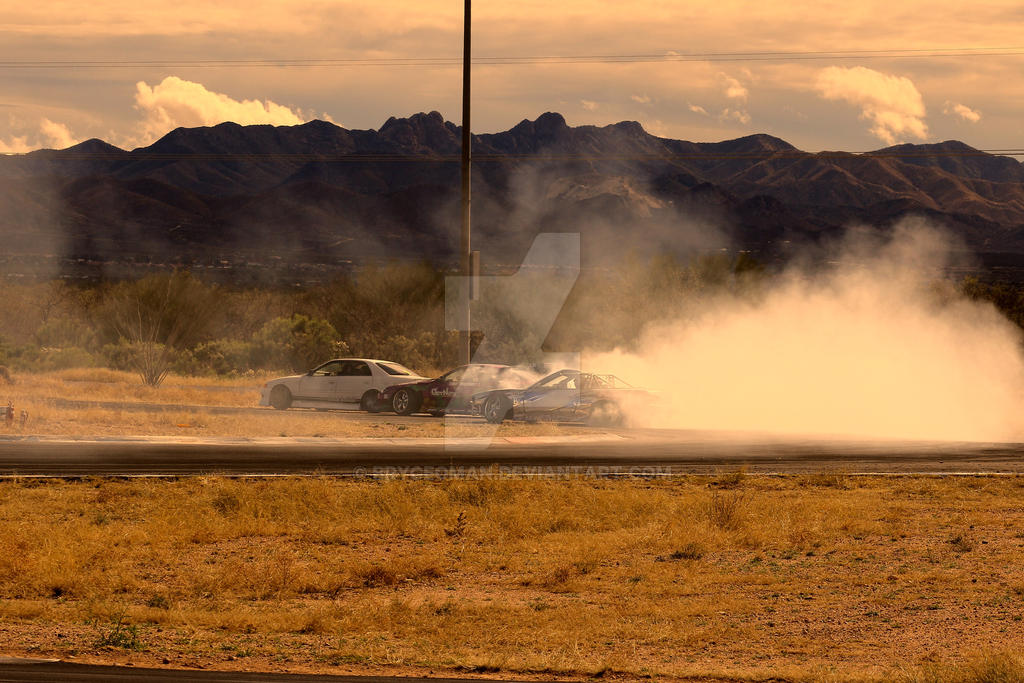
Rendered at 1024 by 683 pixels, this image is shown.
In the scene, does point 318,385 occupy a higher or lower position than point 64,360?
lower

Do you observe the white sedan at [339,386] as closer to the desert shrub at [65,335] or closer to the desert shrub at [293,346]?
the desert shrub at [293,346]

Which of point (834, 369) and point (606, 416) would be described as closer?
point (606, 416)

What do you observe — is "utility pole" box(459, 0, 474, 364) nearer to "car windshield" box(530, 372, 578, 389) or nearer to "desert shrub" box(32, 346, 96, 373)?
"car windshield" box(530, 372, 578, 389)

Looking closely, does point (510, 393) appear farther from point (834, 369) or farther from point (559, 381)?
point (834, 369)

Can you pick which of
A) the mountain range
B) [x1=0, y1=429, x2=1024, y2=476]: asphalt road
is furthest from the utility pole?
the mountain range

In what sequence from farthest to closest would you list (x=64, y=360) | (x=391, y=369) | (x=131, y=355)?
(x=131, y=355) → (x=64, y=360) → (x=391, y=369)

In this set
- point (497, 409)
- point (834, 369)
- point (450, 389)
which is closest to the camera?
point (497, 409)

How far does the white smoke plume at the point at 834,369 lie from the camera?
99.2 feet

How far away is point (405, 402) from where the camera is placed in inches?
1176

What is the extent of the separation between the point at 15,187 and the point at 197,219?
26763 mm


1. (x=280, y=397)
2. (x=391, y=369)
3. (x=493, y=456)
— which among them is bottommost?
(x=493, y=456)

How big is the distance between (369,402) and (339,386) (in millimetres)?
1016

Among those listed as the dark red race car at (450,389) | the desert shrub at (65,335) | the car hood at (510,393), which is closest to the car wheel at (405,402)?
the dark red race car at (450,389)

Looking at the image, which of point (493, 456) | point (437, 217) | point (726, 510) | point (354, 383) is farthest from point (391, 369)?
point (437, 217)
